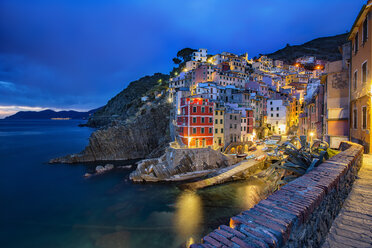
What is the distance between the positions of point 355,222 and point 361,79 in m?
12.5

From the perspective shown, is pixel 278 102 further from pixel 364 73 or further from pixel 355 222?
pixel 355 222

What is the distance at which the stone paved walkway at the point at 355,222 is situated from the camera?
3873 mm

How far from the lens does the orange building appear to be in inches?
1412

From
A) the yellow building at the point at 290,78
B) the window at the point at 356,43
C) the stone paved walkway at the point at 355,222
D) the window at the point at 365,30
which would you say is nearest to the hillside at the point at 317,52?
the yellow building at the point at 290,78

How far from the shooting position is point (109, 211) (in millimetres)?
21625

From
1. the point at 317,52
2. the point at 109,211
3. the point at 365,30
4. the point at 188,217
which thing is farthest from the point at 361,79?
the point at 317,52

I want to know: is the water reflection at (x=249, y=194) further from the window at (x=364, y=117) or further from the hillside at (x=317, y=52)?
the hillside at (x=317, y=52)

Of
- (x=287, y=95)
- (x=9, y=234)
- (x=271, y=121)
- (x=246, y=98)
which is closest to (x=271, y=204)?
(x=9, y=234)

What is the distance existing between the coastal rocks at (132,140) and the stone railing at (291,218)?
4043 centimetres

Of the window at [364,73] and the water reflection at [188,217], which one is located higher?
the window at [364,73]

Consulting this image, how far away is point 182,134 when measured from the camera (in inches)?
1470

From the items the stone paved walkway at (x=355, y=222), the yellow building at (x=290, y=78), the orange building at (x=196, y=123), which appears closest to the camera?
the stone paved walkway at (x=355, y=222)

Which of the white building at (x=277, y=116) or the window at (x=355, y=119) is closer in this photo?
the window at (x=355, y=119)

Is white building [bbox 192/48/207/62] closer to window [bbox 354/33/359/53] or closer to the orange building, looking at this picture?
the orange building
